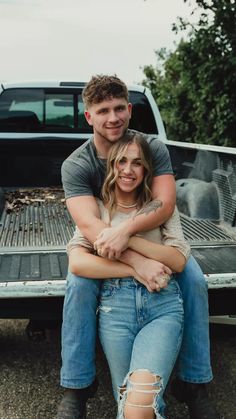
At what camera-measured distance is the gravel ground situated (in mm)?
2988

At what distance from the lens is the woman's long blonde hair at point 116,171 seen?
8.62 feet

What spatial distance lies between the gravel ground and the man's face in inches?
56.7

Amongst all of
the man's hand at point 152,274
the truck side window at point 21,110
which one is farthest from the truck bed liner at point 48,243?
the truck side window at point 21,110

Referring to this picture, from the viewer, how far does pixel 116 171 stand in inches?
103

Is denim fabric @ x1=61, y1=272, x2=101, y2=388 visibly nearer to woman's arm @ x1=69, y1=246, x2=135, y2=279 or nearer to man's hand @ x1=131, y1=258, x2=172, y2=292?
woman's arm @ x1=69, y1=246, x2=135, y2=279

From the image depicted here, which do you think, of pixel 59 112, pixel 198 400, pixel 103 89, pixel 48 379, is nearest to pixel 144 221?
pixel 103 89

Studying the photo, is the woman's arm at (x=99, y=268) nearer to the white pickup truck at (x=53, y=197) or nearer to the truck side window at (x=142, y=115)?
the white pickup truck at (x=53, y=197)

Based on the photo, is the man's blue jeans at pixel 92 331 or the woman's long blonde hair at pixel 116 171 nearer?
the man's blue jeans at pixel 92 331

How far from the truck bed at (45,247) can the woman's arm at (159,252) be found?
0.27 m

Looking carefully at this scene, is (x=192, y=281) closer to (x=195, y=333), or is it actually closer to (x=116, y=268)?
(x=195, y=333)

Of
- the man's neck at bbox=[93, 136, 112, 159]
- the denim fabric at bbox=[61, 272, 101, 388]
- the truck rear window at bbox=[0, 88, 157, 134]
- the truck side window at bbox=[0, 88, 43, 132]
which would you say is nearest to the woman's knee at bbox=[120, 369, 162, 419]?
the denim fabric at bbox=[61, 272, 101, 388]

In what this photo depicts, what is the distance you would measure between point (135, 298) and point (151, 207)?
0.42 m

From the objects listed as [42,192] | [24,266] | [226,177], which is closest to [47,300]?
[24,266]

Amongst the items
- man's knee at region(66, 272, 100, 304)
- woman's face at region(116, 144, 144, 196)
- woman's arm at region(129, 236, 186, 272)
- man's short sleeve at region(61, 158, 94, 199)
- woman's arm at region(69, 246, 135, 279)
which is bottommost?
→ man's knee at region(66, 272, 100, 304)
